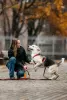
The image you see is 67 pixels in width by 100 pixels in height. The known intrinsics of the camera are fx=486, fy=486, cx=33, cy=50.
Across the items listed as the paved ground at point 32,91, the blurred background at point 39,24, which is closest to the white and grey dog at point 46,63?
the paved ground at point 32,91

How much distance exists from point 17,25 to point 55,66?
3196 cm

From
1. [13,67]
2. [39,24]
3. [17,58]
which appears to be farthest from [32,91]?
[39,24]

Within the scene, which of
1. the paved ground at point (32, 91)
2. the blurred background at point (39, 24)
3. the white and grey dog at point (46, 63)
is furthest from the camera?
the blurred background at point (39, 24)

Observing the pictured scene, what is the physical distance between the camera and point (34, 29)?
194ft

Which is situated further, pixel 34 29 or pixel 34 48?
pixel 34 29

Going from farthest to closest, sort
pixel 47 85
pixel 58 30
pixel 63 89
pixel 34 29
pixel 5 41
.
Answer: pixel 34 29, pixel 58 30, pixel 5 41, pixel 47 85, pixel 63 89

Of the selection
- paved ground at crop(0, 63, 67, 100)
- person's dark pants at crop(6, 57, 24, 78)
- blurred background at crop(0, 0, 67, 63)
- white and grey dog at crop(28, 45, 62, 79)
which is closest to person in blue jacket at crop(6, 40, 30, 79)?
person's dark pants at crop(6, 57, 24, 78)

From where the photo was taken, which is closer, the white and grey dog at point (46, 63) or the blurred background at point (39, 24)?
the white and grey dog at point (46, 63)

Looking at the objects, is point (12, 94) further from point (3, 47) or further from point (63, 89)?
point (3, 47)

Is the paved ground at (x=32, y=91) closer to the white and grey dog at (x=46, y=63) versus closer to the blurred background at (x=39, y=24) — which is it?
the white and grey dog at (x=46, y=63)

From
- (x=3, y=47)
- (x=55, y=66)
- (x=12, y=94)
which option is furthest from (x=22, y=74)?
(x=3, y=47)

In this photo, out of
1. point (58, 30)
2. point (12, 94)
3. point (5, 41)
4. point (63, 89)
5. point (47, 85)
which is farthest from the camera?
point (58, 30)

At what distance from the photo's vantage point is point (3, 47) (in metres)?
50.0

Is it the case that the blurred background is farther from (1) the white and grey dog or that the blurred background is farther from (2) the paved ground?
(2) the paved ground
